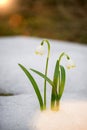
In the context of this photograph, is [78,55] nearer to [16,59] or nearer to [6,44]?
[16,59]

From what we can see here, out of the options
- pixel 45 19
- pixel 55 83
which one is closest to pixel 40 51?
pixel 55 83

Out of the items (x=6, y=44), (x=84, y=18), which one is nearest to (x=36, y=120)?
(x=6, y=44)

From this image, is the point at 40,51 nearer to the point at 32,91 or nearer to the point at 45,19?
the point at 32,91

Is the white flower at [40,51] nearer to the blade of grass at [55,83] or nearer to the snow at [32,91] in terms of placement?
the blade of grass at [55,83]

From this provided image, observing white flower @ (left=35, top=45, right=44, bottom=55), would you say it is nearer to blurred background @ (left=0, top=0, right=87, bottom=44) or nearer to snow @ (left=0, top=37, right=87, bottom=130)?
snow @ (left=0, top=37, right=87, bottom=130)

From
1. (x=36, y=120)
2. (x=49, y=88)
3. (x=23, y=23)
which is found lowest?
(x=36, y=120)

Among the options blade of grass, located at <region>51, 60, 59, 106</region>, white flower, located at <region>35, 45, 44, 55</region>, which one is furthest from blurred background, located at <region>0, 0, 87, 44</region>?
white flower, located at <region>35, 45, 44, 55</region>
